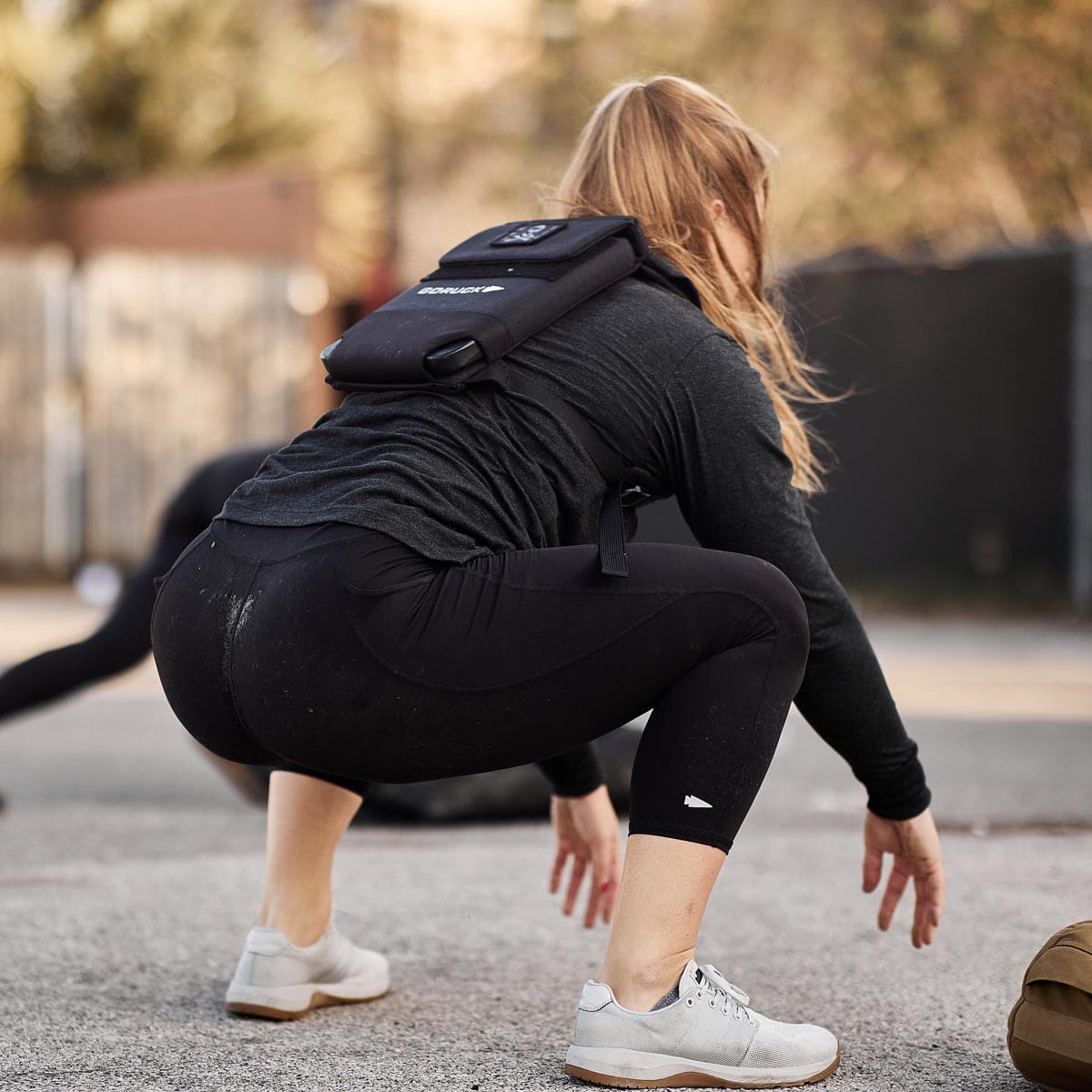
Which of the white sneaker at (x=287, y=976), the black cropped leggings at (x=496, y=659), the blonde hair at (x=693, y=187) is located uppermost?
the blonde hair at (x=693, y=187)

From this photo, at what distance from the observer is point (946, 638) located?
27.3 feet

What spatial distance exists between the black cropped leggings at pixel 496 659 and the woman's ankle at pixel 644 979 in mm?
171

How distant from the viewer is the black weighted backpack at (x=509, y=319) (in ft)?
7.11

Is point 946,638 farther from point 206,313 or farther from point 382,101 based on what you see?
point 382,101

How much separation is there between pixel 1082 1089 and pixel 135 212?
12.6 metres

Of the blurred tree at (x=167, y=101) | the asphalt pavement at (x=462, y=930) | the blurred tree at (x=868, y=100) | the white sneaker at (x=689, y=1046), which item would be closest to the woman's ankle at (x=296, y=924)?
the asphalt pavement at (x=462, y=930)

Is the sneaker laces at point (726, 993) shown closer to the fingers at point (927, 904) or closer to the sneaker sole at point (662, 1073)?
the sneaker sole at point (662, 1073)

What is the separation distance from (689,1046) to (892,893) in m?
0.49

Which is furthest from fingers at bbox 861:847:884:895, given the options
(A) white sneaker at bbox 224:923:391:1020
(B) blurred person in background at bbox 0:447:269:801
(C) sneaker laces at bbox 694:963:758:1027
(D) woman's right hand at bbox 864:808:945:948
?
(B) blurred person in background at bbox 0:447:269:801

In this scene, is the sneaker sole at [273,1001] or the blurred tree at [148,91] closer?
the sneaker sole at [273,1001]

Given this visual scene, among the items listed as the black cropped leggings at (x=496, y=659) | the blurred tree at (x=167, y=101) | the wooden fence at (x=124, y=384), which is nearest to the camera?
the black cropped leggings at (x=496, y=659)

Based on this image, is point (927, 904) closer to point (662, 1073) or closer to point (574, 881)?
point (662, 1073)

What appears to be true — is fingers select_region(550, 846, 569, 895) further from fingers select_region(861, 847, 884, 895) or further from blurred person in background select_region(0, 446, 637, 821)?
blurred person in background select_region(0, 446, 637, 821)

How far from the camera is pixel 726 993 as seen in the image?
2256 mm
